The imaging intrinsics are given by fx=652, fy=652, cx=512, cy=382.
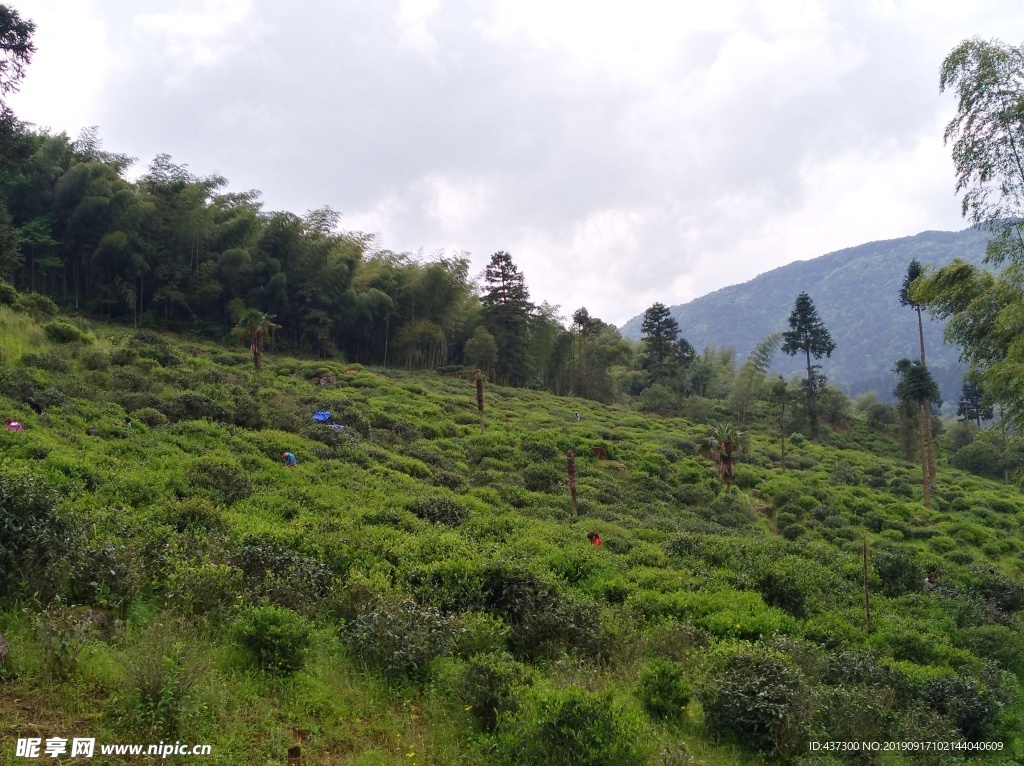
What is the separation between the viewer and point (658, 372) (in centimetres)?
6681

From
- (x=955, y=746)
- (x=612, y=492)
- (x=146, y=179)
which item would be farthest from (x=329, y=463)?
(x=146, y=179)

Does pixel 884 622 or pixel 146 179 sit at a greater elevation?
pixel 146 179

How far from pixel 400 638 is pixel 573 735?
2468 millimetres

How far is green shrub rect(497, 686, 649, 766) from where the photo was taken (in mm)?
5070

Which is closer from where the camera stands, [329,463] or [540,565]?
[540,565]

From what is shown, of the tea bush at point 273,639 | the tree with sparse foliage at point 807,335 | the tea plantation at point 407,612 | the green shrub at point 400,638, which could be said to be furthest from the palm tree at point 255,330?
the tree with sparse foliage at point 807,335

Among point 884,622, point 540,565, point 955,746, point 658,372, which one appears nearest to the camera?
point 955,746

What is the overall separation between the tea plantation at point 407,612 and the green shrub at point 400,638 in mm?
27

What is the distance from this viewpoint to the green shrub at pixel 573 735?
16.6 feet

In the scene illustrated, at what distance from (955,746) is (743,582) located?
5.82m

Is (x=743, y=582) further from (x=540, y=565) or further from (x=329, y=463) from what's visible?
(x=329, y=463)

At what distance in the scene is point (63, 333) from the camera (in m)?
24.2

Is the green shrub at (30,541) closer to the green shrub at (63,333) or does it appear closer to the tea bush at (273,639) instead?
the tea bush at (273,639)

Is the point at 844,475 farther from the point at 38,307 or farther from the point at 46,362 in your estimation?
the point at 38,307
